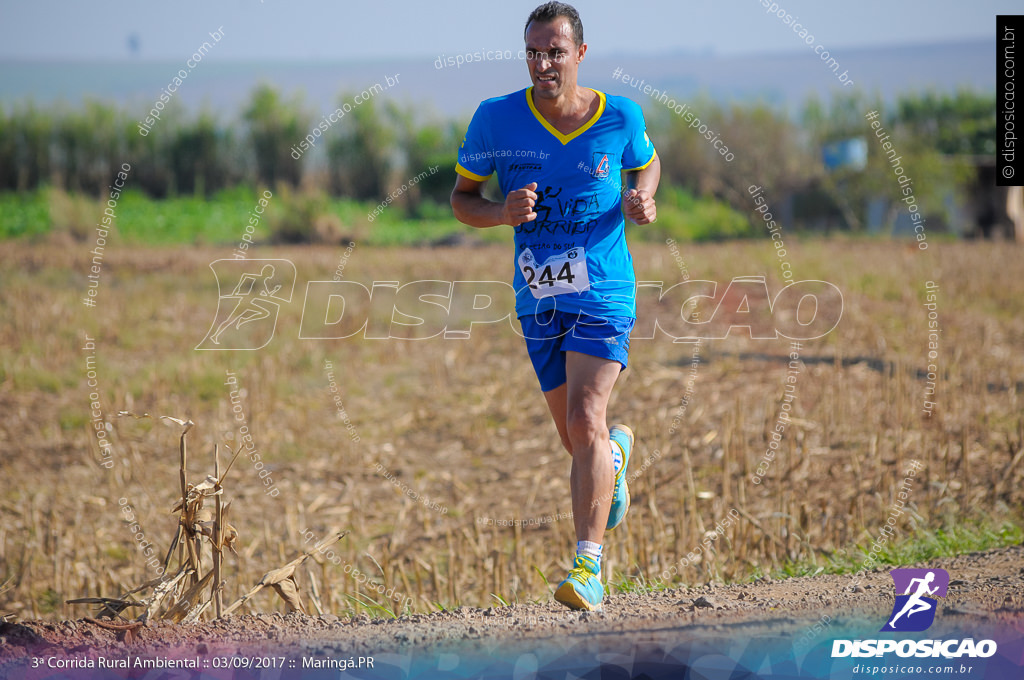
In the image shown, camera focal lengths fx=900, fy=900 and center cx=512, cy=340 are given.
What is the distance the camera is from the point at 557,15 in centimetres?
351

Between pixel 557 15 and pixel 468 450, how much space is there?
4.78 metres

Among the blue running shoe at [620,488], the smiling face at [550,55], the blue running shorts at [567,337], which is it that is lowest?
the blue running shoe at [620,488]

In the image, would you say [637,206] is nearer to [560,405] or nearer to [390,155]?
[560,405]

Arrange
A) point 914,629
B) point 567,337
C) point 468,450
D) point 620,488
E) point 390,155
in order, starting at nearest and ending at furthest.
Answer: point 914,629 → point 567,337 → point 620,488 → point 468,450 → point 390,155

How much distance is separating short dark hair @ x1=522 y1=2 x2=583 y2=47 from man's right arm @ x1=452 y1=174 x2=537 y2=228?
2.07 ft

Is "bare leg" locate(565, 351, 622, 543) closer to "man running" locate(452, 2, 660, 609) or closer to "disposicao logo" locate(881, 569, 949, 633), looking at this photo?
"man running" locate(452, 2, 660, 609)

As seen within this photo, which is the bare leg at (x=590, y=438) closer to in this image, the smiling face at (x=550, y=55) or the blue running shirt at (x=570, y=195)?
the blue running shirt at (x=570, y=195)

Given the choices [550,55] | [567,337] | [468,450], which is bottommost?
[468,450]

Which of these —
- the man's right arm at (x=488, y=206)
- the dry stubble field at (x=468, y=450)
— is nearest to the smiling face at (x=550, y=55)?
the man's right arm at (x=488, y=206)

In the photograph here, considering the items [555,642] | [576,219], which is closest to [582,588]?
[555,642]

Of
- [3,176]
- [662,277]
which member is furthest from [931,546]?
[3,176]

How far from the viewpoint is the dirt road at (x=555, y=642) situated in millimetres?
2883

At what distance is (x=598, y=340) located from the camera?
3.62 meters

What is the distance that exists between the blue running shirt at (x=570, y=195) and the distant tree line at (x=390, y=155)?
22.6 metres
